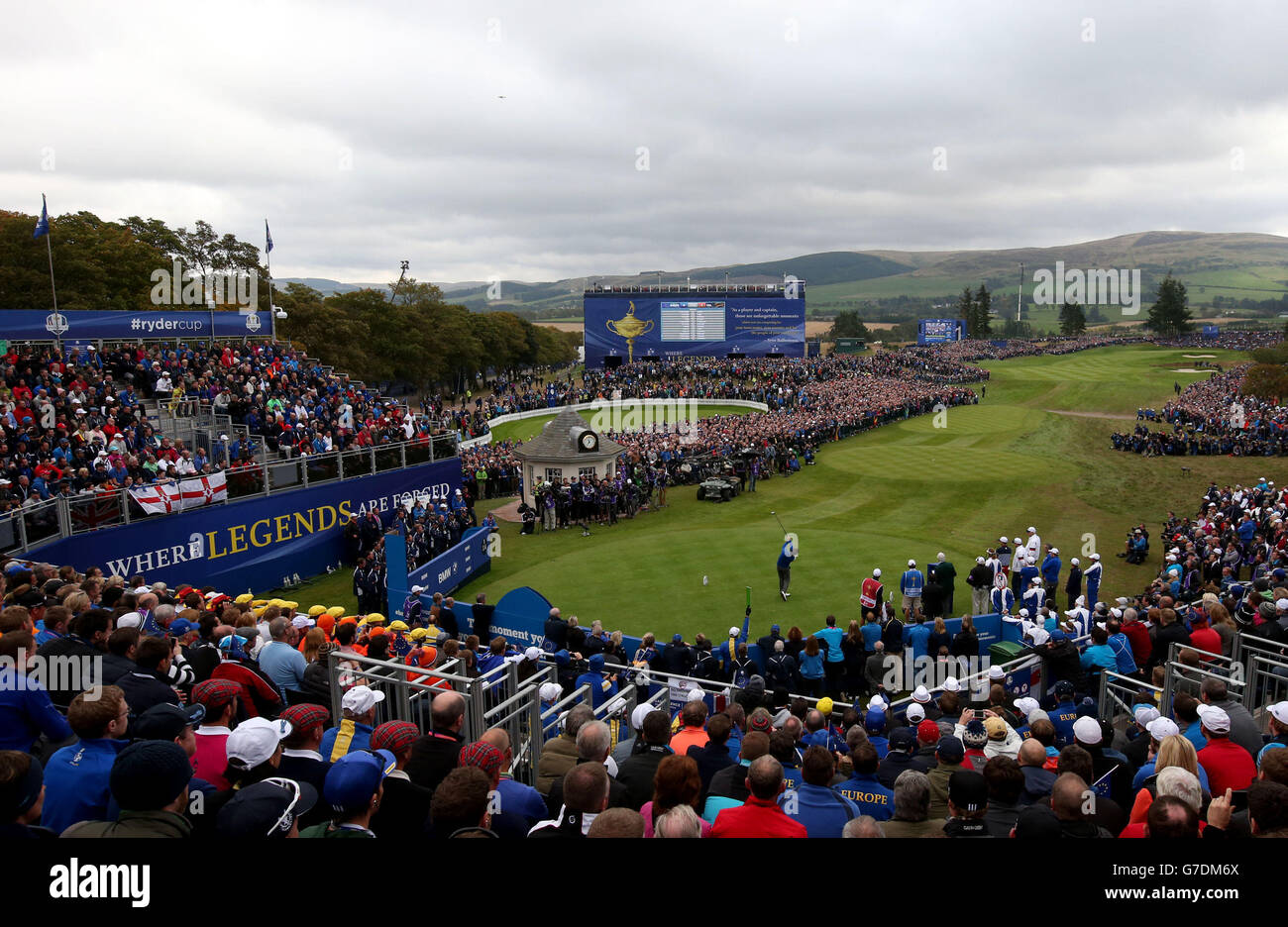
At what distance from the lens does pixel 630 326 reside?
75.1 m

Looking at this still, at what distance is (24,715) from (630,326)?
71.4 m

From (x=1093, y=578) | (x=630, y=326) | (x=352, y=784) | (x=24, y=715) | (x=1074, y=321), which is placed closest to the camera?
(x=352, y=784)

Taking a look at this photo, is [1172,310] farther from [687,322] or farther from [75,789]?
[75,789]

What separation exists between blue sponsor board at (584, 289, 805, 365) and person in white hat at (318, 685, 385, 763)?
70579 mm

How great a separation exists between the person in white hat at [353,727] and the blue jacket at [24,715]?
1.79 m

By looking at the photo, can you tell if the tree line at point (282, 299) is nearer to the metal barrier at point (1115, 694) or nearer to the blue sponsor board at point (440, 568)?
the blue sponsor board at point (440, 568)

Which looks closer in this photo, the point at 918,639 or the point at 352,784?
the point at 352,784

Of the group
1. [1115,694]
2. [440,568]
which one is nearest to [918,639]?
[1115,694]

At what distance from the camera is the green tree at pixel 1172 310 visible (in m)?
111

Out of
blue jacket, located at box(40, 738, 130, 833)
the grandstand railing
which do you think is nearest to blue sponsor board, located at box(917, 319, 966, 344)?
the grandstand railing

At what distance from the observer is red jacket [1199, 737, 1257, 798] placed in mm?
5766

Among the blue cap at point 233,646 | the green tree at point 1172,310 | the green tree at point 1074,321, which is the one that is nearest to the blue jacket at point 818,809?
the blue cap at point 233,646

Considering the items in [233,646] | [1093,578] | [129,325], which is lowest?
[1093,578]
